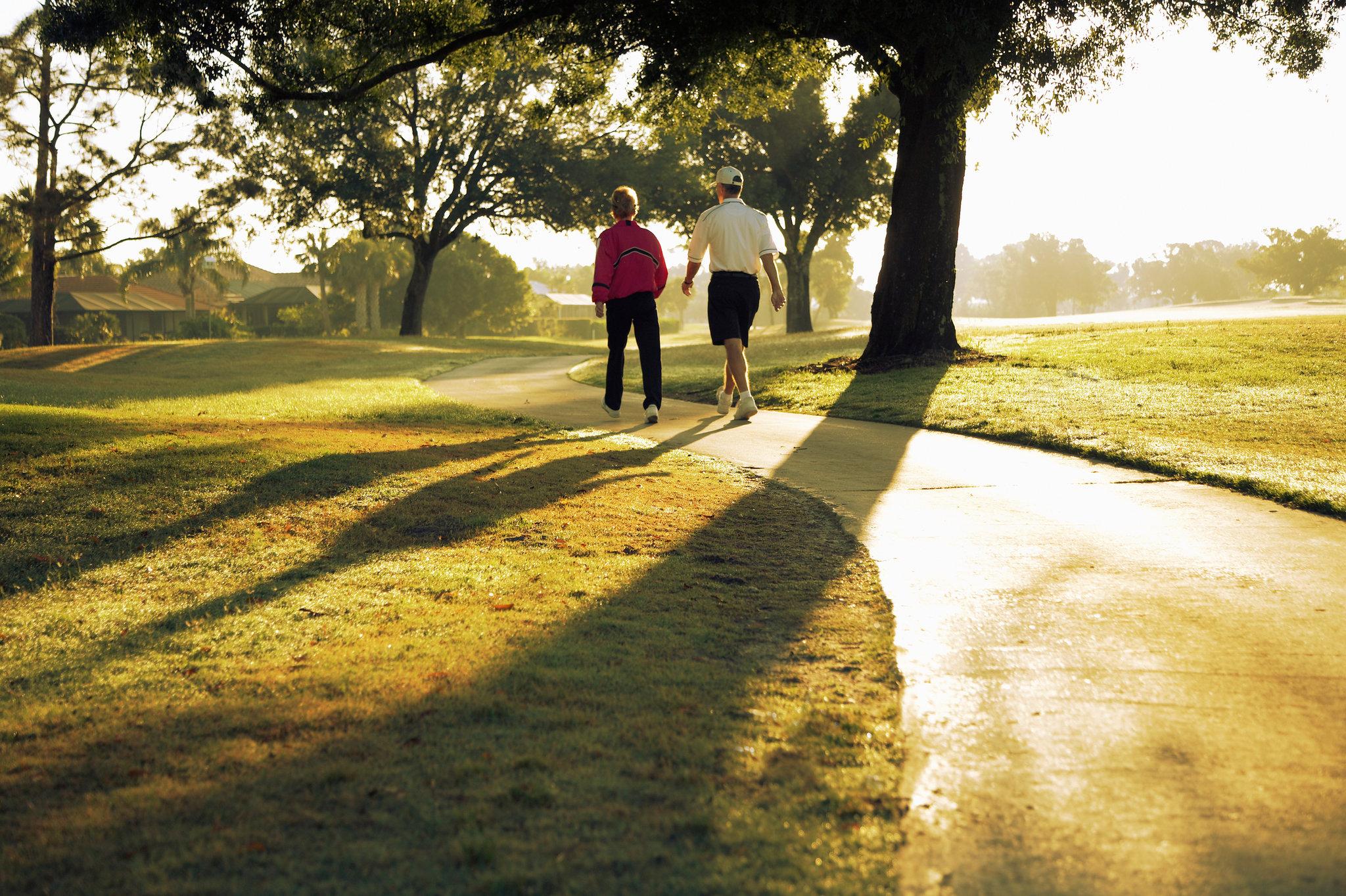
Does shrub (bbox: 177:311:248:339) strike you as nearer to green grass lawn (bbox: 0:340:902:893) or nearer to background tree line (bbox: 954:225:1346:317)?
green grass lawn (bbox: 0:340:902:893)

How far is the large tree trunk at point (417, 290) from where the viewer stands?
136ft

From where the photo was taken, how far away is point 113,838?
2127 mm

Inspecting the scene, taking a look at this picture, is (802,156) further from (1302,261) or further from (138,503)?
(1302,261)

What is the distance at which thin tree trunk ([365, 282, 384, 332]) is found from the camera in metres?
69.1

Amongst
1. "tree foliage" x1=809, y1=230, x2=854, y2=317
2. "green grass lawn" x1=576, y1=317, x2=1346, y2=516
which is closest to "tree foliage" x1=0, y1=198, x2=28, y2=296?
"green grass lawn" x1=576, y1=317, x2=1346, y2=516

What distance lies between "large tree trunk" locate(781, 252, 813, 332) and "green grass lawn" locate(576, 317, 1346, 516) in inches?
992

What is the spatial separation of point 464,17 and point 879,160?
29.5m

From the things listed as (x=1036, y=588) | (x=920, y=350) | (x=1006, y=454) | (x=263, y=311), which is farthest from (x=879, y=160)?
(x=263, y=311)

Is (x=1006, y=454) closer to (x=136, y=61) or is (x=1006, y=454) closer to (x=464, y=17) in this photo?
(x=464, y=17)

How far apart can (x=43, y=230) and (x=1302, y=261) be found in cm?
9206

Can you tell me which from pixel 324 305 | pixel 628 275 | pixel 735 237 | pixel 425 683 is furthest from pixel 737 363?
pixel 324 305

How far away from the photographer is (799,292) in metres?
43.9

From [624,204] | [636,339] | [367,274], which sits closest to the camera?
[624,204]

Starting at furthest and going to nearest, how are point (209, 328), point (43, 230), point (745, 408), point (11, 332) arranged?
1. point (209, 328)
2. point (11, 332)
3. point (43, 230)
4. point (745, 408)
